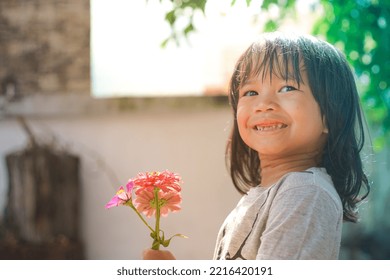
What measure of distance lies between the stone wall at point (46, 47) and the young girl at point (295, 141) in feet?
4.32

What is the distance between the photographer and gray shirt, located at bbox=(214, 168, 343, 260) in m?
0.77

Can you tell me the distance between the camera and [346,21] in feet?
6.06

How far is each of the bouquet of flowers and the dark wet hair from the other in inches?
7.1

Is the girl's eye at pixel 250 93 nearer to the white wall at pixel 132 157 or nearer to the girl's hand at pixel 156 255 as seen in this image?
the girl's hand at pixel 156 255

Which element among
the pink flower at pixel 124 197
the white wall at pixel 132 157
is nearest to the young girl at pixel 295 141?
the pink flower at pixel 124 197

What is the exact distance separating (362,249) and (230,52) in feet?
2.95

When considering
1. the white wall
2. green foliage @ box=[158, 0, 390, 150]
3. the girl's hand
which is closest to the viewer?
the girl's hand

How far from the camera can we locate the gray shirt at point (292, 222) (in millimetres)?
774

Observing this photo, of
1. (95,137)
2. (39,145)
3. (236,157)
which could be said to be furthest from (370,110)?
(236,157)

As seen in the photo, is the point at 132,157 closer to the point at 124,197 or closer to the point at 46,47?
the point at 46,47

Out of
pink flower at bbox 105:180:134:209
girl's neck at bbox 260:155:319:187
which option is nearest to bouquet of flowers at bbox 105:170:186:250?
pink flower at bbox 105:180:134:209

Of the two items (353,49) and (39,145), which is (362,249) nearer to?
(353,49)

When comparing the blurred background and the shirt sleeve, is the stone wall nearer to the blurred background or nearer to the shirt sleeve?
the blurred background
